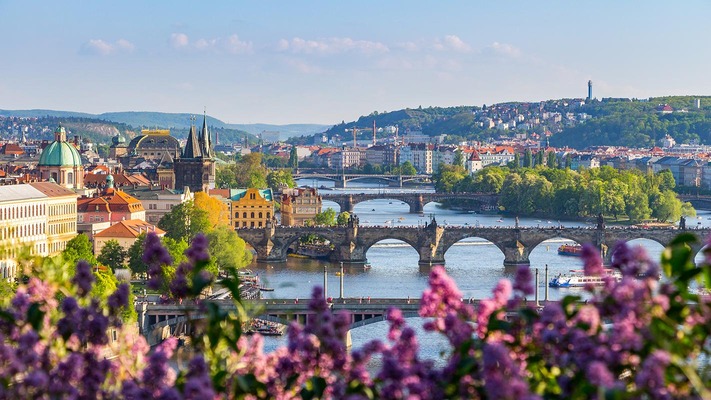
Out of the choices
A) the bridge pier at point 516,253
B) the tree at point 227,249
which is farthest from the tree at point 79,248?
the bridge pier at point 516,253

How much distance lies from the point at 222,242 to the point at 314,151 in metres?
116

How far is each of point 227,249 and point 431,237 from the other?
8.41 metres

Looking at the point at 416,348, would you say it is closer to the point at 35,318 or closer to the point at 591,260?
the point at 591,260

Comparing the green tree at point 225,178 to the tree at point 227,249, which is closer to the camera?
the tree at point 227,249

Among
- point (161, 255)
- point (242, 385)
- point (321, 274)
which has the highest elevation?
point (161, 255)

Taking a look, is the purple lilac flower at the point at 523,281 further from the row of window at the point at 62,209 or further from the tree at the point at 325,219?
the tree at the point at 325,219

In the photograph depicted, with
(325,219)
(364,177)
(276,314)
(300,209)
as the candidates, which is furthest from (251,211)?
(364,177)

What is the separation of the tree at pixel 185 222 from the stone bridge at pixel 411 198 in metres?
22.7

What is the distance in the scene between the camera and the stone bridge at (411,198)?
7162cm

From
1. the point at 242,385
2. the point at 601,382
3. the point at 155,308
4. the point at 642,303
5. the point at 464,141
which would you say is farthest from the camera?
the point at 464,141

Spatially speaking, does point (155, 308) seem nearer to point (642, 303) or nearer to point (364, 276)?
point (364, 276)

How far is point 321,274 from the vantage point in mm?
42219

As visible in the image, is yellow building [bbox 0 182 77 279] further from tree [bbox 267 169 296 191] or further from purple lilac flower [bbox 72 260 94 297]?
tree [bbox 267 169 296 191]

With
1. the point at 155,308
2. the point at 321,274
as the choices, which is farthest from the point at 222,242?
the point at 155,308
